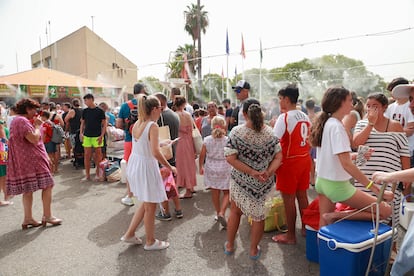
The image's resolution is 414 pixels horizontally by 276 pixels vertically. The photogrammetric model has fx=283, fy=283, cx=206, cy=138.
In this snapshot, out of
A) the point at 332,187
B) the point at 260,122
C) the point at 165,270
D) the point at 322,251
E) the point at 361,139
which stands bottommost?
the point at 165,270

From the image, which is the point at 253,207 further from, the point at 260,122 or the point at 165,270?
the point at 165,270

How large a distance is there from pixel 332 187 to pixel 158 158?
1.77 m

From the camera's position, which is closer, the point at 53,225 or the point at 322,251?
the point at 322,251

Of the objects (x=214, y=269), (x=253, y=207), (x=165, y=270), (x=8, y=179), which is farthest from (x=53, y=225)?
(x=253, y=207)

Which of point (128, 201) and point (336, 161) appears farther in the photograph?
point (128, 201)

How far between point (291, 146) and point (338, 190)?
0.93 metres

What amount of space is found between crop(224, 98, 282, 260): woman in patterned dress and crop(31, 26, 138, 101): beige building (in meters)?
24.8

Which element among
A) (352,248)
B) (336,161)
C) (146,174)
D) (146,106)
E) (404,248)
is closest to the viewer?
(404,248)

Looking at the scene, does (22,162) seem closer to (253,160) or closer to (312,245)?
(253,160)

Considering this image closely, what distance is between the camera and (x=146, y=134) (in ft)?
10.3

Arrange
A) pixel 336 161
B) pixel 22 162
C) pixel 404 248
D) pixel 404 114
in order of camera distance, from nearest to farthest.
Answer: pixel 404 248
pixel 336 161
pixel 404 114
pixel 22 162

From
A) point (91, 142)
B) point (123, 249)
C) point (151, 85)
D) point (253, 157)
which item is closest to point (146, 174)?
point (123, 249)

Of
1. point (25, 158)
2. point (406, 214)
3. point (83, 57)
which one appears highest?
point (83, 57)

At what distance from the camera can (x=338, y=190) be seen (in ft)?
7.87
